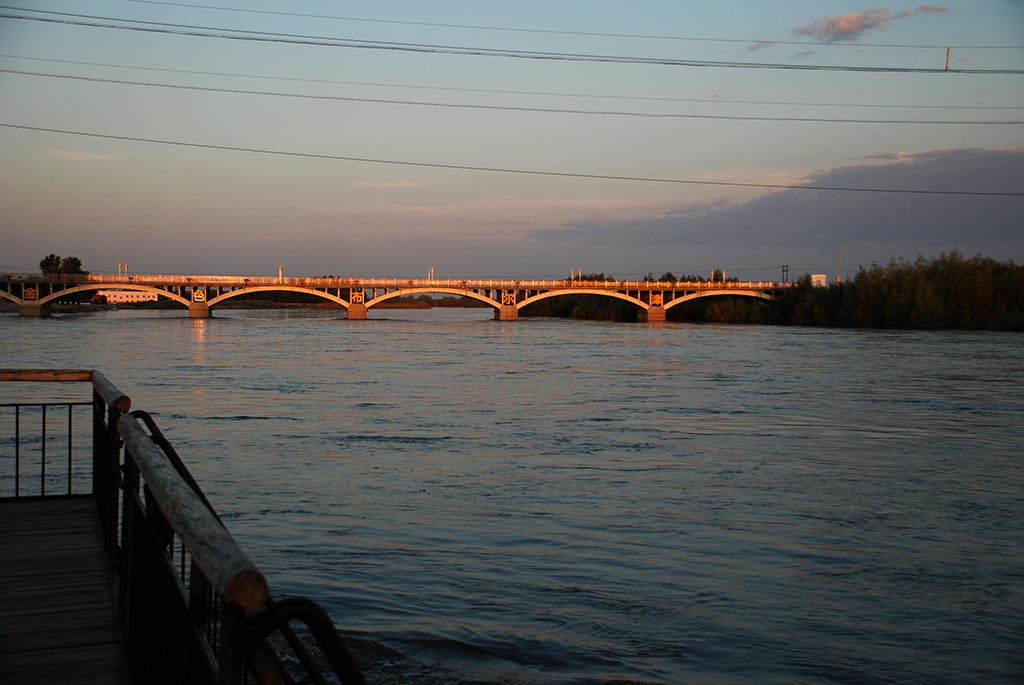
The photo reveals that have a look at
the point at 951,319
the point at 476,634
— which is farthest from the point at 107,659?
the point at 951,319

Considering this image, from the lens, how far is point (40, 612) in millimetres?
5355

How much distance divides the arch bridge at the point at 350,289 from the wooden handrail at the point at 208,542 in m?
110

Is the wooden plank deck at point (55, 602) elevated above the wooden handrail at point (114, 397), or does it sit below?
below

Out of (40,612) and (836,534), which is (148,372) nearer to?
(836,534)

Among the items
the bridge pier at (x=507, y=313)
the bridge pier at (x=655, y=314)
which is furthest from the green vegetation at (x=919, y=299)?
the bridge pier at (x=507, y=313)

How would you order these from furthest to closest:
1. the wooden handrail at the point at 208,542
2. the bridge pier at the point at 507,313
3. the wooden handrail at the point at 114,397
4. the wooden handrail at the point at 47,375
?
the bridge pier at the point at 507,313, the wooden handrail at the point at 47,375, the wooden handrail at the point at 114,397, the wooden handrail at the point at 208,542

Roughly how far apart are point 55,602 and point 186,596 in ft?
7.49

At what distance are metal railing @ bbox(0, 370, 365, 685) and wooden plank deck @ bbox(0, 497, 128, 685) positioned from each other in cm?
12

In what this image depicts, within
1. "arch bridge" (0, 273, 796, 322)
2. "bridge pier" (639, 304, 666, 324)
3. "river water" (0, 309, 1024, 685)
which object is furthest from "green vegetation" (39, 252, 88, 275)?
"river water" (0, 309, 1024, 685)

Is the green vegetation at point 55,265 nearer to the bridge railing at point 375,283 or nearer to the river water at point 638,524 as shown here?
the bridge railing at point 375,283

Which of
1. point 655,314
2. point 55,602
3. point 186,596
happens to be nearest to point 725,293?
point 655,314

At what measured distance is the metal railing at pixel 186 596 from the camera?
2273mm

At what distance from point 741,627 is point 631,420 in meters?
15.9

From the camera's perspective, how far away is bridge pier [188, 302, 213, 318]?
112688 mm
